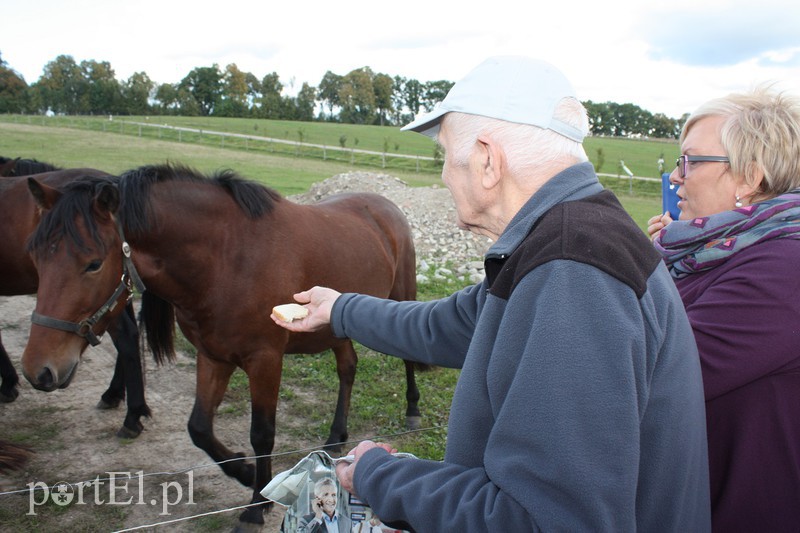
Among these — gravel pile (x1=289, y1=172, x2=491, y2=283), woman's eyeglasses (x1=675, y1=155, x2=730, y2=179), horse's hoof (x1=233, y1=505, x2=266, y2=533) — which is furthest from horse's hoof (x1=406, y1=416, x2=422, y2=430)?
gravel pile (x1=289, y1=172, x2=491, y2=283)

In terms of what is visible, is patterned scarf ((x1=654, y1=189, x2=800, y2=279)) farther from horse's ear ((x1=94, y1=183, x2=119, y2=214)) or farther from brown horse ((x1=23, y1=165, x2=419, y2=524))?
horse's ear ((x1=94, y1=183, x2=119, y2=214))

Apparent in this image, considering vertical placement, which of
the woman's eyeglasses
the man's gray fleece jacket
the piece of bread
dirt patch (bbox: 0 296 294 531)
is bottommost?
dirt patch (bbox: 0 296 294 531)

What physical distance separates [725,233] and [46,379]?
3131 mm

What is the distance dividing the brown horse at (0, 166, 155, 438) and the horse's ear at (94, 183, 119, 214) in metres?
1.84

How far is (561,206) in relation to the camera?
115 cm

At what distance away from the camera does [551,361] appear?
38.6 inches

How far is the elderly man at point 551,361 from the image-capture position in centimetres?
97

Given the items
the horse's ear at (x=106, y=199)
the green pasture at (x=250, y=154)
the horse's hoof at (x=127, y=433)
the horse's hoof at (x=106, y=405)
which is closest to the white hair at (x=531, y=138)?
the horse's ear at (x=106, y=199)

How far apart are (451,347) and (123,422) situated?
3786 mm

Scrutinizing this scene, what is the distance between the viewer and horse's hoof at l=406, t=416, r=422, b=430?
16.1 feet

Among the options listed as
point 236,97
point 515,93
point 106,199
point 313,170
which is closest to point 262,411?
point 106,199

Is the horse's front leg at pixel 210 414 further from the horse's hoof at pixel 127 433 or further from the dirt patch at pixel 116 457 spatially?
the horse's hoof at pixel 127 433

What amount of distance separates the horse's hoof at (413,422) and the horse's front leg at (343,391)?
54 centimetres

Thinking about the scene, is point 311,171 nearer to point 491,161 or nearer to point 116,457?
point 116,457
